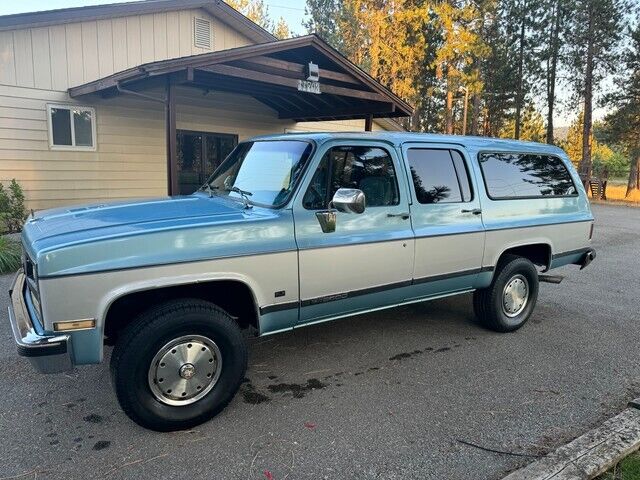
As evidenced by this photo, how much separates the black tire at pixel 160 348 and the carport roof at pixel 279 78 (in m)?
5.98

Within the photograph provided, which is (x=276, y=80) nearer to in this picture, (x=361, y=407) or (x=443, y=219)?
(x=443, y=219)

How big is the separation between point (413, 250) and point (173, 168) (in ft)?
20.2

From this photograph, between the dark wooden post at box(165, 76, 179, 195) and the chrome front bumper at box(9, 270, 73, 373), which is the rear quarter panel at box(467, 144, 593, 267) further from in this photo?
the dark wooden post at box(165, 76, 179, 195)

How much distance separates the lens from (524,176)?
5184 millimetres

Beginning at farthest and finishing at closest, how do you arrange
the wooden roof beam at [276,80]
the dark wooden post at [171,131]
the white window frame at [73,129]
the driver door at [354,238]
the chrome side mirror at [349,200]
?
the white window frame at [73,129] → the dark wooden post at [171,131] → the wooden roof beam at [276,80] → the driver door at [354,238] → the chrome side mirror at [349,200]

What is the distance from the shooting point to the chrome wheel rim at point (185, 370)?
308 cm

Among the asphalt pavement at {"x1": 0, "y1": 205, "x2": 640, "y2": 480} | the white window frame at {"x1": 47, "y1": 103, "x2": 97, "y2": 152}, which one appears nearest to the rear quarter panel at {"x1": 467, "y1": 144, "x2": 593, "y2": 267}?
the asphalt pavement at {"x1": 0, "y1": 205, "x2": 640, "y2": 480}

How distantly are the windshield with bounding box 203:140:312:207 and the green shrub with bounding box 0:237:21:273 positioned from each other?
4.44 metres

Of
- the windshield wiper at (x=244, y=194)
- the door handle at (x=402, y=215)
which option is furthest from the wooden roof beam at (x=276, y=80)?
the door handle at (x=402, y=215)

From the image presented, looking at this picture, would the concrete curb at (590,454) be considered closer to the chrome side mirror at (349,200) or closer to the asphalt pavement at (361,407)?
the asphalt pavement at (361,407)

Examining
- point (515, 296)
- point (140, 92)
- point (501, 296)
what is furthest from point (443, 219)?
point (140, 92)

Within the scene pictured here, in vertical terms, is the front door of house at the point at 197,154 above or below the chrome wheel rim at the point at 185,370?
above

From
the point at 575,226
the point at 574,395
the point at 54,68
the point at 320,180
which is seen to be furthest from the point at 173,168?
the point at 574,395

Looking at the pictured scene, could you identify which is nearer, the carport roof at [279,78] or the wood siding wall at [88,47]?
the carport roof at [279,78]
